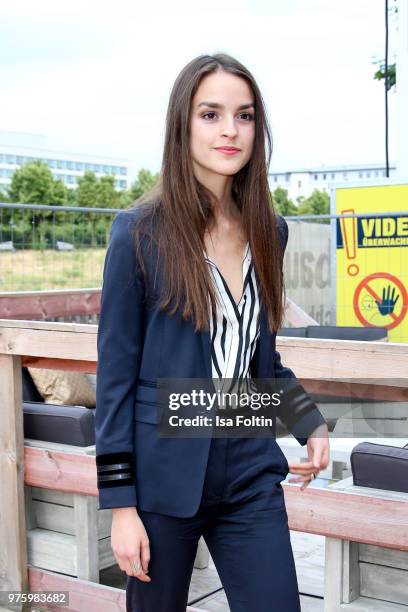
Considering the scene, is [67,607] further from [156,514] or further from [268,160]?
[268,160]

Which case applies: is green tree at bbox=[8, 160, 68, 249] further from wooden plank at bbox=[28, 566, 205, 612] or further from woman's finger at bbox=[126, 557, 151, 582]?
woman's finger at bbox=[126, 557, 151, 582]

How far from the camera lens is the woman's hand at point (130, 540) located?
1.77 m

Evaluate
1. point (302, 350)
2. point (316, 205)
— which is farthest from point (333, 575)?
point (316, 205)

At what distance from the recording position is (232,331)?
190cm

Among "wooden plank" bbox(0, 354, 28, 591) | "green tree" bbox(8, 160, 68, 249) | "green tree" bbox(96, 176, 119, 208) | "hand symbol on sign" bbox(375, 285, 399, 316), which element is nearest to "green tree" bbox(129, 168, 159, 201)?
"green tree" bbox(96, 176, 119, 208)

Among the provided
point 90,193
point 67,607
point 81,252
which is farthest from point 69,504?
point 90,193

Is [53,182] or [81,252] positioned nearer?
[81,252]

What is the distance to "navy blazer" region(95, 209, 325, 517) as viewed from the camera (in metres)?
1.78

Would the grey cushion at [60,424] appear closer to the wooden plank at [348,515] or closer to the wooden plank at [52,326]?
the wooden plank at [52,326]

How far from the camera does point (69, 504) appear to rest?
11.2 ft

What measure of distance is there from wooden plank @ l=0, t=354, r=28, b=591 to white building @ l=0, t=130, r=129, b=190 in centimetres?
10373

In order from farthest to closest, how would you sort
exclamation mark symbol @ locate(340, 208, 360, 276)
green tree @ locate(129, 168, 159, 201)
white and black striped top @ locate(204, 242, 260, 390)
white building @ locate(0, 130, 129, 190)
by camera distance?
white building @ locate(0, 130, 129, 190), green tree @ locate(129, 168, 159, 201), exclamation mark symbol @ locate(340, 208, 360, 276), white and black striped top @ locate(204, 242, 260, 390)

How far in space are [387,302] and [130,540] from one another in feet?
25.5

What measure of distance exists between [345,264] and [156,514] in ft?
26.5
